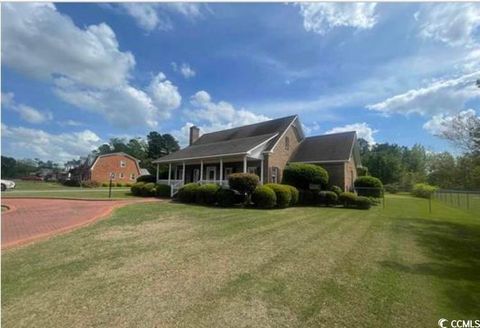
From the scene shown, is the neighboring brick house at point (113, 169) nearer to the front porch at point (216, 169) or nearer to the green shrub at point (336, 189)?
the front porch at point (216, 169)

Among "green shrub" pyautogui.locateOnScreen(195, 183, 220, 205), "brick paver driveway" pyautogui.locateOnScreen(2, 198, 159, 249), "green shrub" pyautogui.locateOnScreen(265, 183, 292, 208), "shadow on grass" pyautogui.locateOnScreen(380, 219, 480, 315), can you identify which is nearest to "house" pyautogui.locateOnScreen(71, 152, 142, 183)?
"brick paver driveway" pyautogui.locateOnScreen(2, 198, 159, 249)

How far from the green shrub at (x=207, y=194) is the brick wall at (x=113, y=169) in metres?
32.5

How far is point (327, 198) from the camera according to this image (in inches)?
760

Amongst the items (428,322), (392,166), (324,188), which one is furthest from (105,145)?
(428,322)

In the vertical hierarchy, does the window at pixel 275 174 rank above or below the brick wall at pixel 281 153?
below

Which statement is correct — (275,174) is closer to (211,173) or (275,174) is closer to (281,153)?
(281,153)

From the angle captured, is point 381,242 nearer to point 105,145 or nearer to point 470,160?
point 470,160

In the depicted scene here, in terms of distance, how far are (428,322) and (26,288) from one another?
20.6 feet

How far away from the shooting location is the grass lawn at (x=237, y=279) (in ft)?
12.8

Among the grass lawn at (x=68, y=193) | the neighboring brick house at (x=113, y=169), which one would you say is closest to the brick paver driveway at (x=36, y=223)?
the grass lawn at (x=68, y=193)

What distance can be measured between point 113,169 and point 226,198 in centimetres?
3610

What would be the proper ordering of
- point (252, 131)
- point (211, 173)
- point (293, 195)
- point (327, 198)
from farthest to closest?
point (252, 131) → point (211, 173) → point (327, 198) → point (293, 195)

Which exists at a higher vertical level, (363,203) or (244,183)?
(244,183)

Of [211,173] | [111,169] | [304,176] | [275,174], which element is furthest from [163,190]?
[111,169]
